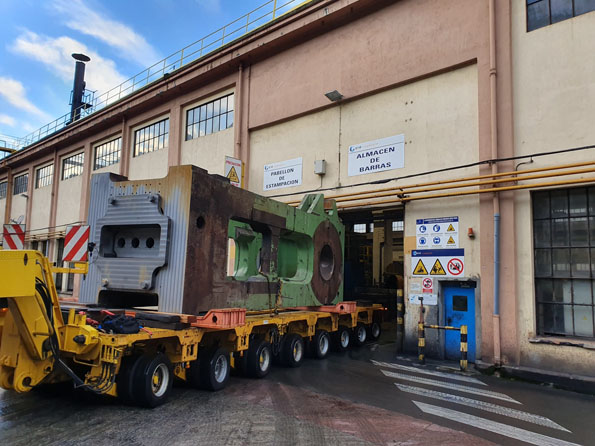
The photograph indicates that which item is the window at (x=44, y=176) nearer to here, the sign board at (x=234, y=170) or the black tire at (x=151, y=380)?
the sign board at (x=234, y=170)

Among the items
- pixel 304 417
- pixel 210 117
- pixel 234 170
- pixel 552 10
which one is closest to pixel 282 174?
pixel 234 170

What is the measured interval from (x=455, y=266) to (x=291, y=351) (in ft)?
13.3

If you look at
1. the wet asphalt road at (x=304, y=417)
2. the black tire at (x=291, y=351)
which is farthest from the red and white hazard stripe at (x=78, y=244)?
the black tire at (x=291, y=351)

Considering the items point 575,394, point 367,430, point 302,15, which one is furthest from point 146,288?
point 302,15

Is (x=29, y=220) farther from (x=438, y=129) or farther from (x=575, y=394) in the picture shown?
(x=575, y=394)

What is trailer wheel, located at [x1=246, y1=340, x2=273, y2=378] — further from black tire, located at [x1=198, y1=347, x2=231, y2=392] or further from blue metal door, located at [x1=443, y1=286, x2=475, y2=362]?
blue metal door, located at [x1=443, y1=286, x2=475, y2=362]

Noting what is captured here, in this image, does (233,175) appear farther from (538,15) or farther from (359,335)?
(538,15)

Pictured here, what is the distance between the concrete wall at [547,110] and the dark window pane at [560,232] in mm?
417

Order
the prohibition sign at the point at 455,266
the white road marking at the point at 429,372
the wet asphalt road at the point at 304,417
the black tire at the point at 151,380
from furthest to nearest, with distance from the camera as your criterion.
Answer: the prohibition sign at the point at 455,266, the white road marking at the point at 429,372, the black tire at the point at 151,380, the wet asphalt road at the point at 304,417

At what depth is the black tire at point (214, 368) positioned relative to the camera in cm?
624

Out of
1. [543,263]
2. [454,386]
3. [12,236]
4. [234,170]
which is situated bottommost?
[454,386]

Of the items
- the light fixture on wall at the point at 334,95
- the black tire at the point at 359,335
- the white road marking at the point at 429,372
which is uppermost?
the light fixture on wall at the point at 334,95

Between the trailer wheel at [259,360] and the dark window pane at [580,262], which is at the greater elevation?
the dark window pane at [580,262]

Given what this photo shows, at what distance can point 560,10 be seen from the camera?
868cm
